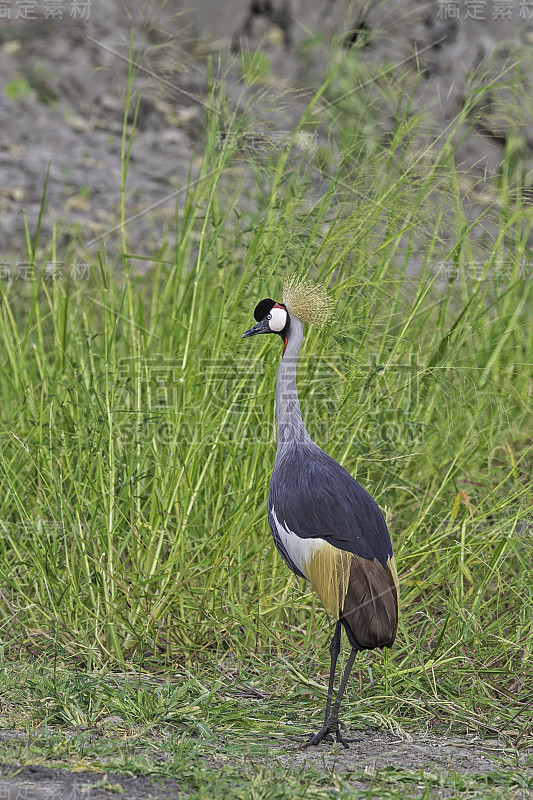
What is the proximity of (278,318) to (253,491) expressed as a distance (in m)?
0.81

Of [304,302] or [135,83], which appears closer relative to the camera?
[304,302]

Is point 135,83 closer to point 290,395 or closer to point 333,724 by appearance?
point 290,395

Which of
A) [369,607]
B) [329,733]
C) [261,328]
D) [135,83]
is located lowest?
[329,733]

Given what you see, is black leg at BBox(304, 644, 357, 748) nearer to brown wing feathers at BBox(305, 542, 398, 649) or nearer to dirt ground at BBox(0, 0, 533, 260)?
brown wing feathers at BBox(305, 542, 398, 649)

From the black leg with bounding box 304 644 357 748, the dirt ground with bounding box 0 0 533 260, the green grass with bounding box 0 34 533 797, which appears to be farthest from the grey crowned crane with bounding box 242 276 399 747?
the dirt ground with bounding box 0 0 533 260

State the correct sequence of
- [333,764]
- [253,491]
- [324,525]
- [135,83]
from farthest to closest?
[135,83] < [253,491] < [324,525] < [333,764]

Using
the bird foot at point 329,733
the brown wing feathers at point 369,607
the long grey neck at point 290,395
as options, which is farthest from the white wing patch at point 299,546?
the bird foot at point 329,733

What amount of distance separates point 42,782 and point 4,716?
46 cm

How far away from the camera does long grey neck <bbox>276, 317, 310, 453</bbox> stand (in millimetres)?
2518

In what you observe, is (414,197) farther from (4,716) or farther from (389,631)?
(4,716)

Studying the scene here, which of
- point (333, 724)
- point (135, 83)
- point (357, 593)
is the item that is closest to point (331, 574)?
point (357, 593)

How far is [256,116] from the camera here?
336cm

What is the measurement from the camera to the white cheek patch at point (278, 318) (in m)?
2.50

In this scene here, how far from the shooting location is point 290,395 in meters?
2.55
